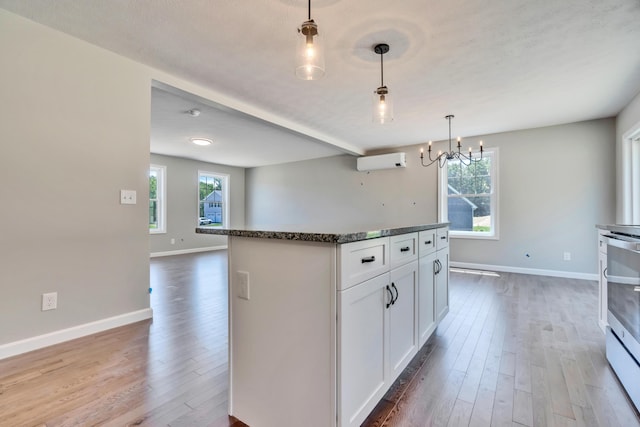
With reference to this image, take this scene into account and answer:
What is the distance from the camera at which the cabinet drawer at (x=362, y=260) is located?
1.15 m

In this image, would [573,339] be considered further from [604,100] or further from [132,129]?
[132,129]

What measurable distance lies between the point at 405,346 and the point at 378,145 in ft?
16.1

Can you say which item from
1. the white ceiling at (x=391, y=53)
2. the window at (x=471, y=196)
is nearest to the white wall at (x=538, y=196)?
the window at (x=471, y=196)

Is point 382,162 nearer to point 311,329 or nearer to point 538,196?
point 538,196

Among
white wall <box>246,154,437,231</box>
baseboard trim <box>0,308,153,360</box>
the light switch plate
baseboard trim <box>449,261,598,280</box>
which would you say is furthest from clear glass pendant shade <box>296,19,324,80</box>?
baseboard trim <box>449,261,598,280</box>

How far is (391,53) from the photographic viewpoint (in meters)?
2.52

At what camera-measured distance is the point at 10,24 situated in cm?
202

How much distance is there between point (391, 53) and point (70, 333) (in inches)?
135

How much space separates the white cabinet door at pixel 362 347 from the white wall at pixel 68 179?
2.29 metres

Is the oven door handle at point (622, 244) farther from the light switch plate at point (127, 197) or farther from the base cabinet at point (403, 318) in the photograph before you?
the light switch plate at point (127, 197)

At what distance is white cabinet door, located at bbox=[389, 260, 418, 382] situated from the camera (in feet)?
5.21

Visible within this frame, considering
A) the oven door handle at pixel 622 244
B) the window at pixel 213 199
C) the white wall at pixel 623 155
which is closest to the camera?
the oven door handle at pixel 622 244

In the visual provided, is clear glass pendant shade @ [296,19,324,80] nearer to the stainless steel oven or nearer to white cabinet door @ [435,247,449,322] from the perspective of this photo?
white cabinet door @ [435,247,449,322]

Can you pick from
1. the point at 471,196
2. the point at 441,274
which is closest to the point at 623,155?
the point at 471,196
